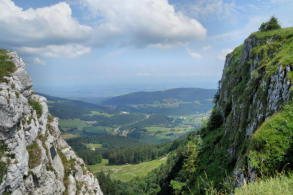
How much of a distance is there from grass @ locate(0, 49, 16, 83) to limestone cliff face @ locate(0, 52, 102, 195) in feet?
2.09

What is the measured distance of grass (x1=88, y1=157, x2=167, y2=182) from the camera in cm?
14238

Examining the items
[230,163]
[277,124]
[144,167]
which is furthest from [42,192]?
[144,167]

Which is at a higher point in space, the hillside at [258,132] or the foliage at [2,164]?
the hillside at [258,132]

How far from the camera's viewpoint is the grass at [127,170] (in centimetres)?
14238

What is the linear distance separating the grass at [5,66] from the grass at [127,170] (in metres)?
129

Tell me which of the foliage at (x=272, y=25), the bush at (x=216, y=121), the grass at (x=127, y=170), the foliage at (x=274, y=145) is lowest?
the grass at (x=127, y=170)

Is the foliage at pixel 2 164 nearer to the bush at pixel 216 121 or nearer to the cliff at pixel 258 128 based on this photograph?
the cliff at pixel 258 128

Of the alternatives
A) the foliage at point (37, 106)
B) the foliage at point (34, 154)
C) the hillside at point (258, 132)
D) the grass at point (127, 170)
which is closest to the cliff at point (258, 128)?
the hillside at point (258, 132)

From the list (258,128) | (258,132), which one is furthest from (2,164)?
(258,128)

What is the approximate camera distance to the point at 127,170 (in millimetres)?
157625

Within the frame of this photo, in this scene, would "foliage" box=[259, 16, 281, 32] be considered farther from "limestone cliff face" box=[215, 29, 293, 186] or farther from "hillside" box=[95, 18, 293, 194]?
"limestone cliff face" box=[215, 29, 293, 186]

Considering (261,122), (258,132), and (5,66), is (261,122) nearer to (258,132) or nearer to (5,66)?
(258,132)

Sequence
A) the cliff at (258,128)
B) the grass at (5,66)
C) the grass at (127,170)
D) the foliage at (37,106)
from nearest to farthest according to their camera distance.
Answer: the cliff at (258,128)
the grass at (5,66)
the foliage at (37,106)
the grass at (127,170)

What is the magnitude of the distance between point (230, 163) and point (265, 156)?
14.2m
